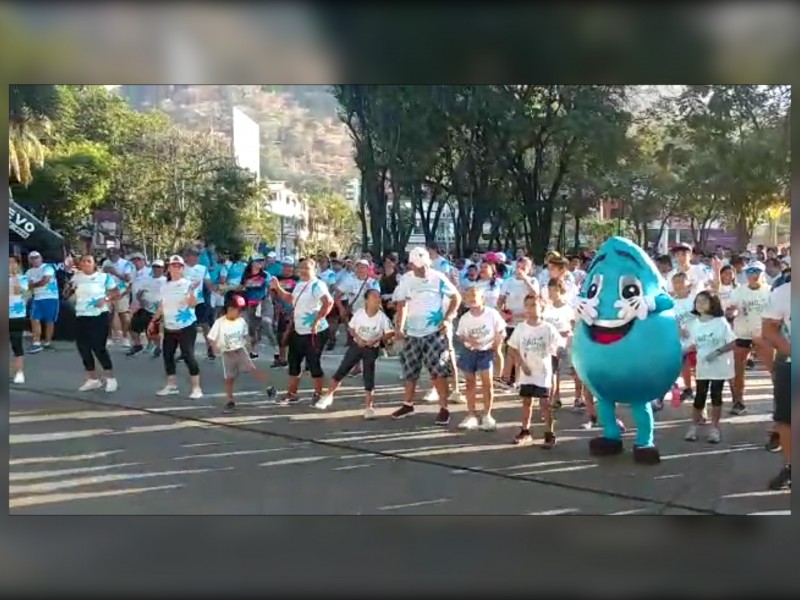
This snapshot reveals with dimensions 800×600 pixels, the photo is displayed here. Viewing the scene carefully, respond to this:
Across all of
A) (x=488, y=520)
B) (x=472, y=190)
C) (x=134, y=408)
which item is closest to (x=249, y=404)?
(x=134, y=408)

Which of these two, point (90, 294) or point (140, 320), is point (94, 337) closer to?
point (90, 294)

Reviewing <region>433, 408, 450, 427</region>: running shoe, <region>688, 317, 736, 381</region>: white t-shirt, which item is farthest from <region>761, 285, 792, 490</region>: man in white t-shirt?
<region>433, 408, 450, 427</region>: running shoe

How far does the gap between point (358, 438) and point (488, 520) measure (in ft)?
6.92

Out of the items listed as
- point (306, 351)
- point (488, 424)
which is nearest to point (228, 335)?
point (306, 351)

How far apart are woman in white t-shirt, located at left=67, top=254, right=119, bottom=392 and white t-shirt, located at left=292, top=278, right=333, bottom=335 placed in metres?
2.02

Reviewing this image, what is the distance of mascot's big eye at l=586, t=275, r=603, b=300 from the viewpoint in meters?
6.47

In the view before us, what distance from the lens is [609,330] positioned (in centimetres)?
638

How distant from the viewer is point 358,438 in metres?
7.21

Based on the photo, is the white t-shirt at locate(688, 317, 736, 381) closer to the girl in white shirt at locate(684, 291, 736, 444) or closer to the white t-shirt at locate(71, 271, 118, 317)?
the girl in white shirt at locate(684, 291, 736, 444)

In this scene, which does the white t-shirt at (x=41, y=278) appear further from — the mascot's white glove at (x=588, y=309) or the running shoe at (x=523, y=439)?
the mascot's white glove at (x=588, y=309)

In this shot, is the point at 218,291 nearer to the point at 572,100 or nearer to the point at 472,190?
the point at 572,100

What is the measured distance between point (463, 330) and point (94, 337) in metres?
3.96

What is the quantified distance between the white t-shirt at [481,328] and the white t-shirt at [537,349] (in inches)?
16.1

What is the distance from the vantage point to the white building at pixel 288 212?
32750 millimetres
